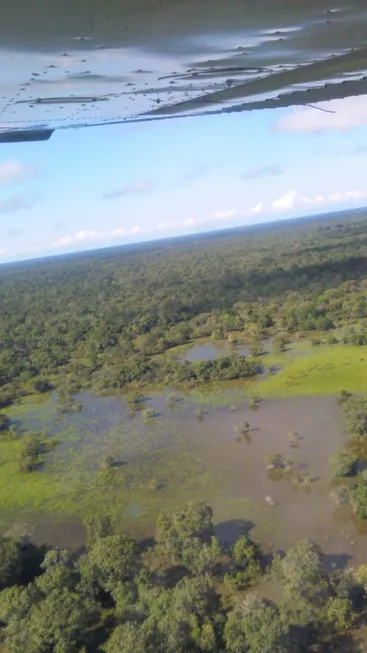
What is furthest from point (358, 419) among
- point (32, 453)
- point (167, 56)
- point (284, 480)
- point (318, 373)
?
point (167, 56)

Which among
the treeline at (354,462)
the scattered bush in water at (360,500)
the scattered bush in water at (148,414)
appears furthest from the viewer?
the scattered bush in water at (148,414)

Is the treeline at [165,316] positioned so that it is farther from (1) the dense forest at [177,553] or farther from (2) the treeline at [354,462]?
(2) the treeline at [354,462]

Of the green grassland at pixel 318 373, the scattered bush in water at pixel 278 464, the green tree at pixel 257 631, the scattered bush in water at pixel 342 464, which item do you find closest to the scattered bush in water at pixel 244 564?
the green tree at pixel 257 631

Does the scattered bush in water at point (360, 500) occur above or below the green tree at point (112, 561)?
below

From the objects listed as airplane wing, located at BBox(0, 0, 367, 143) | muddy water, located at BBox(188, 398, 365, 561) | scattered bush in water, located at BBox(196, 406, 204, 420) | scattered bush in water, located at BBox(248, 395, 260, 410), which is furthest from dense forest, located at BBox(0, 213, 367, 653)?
airplane wing, located at BBox(0, 0, 367, 143)

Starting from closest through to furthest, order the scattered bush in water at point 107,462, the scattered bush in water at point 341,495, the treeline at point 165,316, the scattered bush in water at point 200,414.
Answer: the scattered bush in water at point 341,495 → the scattered bush in water at point 107,462 → the scattered bush in water at point 200,414 → the treeline at point 165,316

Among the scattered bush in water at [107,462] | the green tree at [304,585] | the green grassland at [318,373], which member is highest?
the green tree at [304,585]
